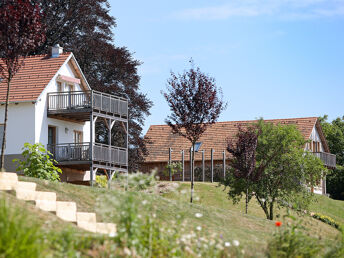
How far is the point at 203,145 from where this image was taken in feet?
173

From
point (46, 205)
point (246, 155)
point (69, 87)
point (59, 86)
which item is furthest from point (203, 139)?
point (46, 205)

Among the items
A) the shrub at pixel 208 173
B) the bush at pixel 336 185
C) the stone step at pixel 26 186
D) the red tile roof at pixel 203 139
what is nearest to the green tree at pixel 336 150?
the bush at pixel 336 185

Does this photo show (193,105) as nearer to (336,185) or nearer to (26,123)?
(26,123)

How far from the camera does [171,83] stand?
25.6 m

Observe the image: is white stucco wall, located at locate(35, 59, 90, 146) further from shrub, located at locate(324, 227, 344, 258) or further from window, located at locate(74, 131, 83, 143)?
shrub, located at locate(324, 227, 344, 258)

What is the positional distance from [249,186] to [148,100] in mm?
17582

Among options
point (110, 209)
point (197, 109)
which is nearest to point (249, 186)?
point (197, 109)

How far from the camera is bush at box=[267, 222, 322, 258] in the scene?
11.4 metres

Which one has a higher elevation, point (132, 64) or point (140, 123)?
point (132, 64)

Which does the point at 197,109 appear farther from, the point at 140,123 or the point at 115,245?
the point at 140,123

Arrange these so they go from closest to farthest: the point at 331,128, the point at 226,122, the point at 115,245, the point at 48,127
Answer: the point at 115,245 → the point at 48,127 → the point at 226,122 → the point at 331,128

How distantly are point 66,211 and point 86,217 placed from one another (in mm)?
471

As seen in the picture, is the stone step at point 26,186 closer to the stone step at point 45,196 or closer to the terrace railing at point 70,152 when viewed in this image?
the stone step at point 45,196

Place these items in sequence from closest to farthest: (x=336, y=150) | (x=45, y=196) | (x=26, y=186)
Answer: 1. (x=45, y=196)
2. (x=26, y=186)
3. (x=336, y=150)
